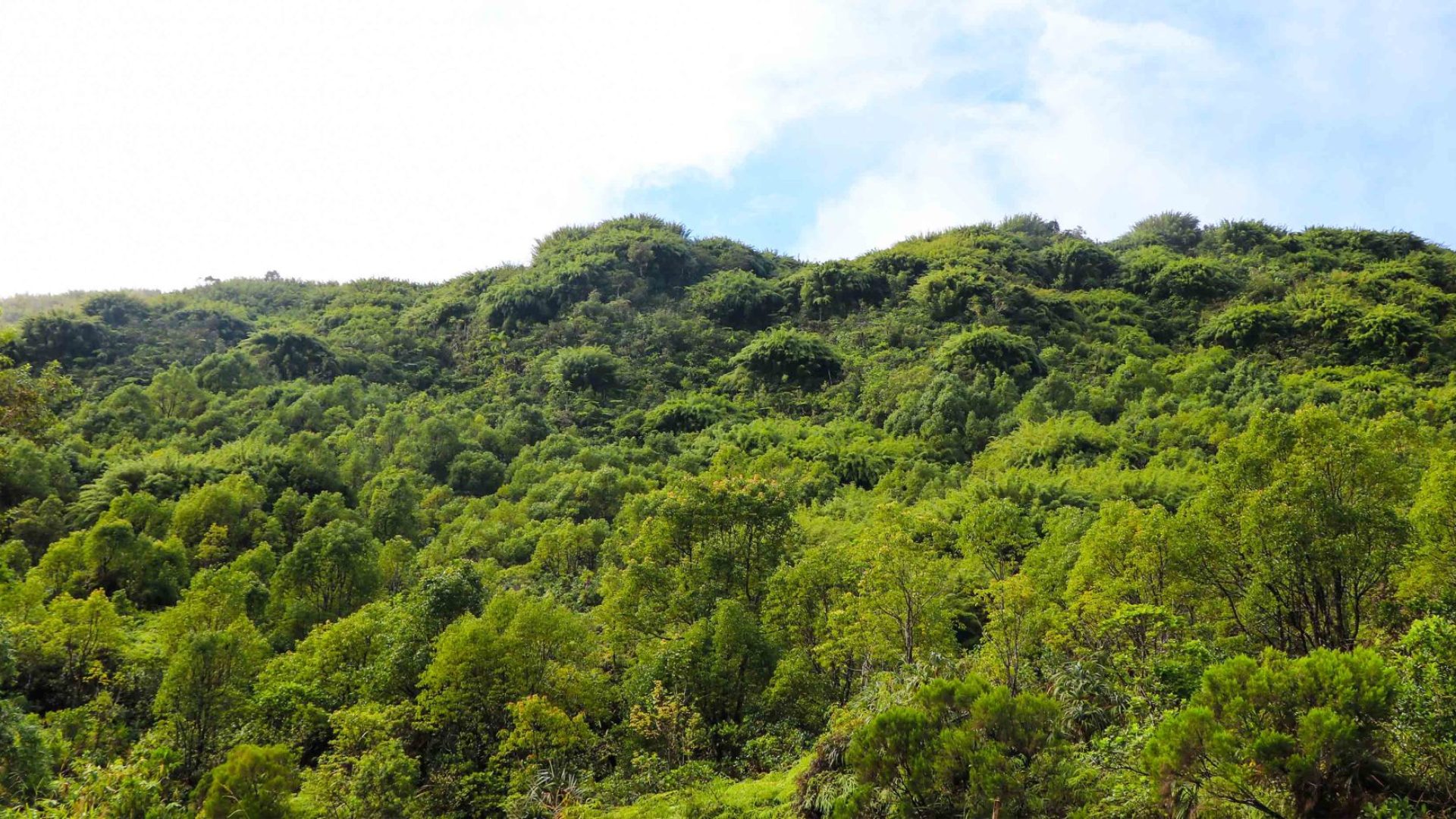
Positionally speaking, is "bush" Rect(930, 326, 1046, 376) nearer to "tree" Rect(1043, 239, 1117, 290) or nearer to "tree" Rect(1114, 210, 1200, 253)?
"tree" Rect(1043, 239, 1117, 290)

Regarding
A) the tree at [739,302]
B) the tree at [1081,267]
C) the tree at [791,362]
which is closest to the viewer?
the tree at [791,362]

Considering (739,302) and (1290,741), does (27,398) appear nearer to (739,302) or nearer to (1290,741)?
(1290,741)

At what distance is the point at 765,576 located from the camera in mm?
27453

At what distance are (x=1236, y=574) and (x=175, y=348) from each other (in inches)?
3178

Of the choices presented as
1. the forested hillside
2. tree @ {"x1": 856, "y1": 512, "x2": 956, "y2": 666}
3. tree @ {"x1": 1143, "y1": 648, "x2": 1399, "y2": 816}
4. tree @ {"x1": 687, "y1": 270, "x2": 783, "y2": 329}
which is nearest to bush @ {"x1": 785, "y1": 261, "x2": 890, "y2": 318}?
tree @ {"x1": 687, "y1": 270, "x2": 783, "y2": 329}

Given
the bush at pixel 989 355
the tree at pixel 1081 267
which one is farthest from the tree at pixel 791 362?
the tree at pixel 1081 267

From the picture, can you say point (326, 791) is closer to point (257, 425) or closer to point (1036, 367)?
point (257, 425)

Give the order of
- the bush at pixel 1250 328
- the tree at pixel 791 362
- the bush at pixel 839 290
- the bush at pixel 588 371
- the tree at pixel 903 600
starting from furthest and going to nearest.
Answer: the bush at pixel 839 290 → the bush at pixel 588 371 → the tree at pixel 791 362 → the bush at pixel 1250 328 → the tree at pixel 903 600

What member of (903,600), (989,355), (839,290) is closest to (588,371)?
(839,290)

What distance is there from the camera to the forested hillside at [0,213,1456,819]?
39.1ft

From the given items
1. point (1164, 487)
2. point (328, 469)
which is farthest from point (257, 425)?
point (1164, 487)

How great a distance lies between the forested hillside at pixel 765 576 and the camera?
39.1 feet

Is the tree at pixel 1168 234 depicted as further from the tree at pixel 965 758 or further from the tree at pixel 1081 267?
the tree at pixel 965 758

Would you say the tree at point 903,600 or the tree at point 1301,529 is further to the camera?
the tree at point 903,600
